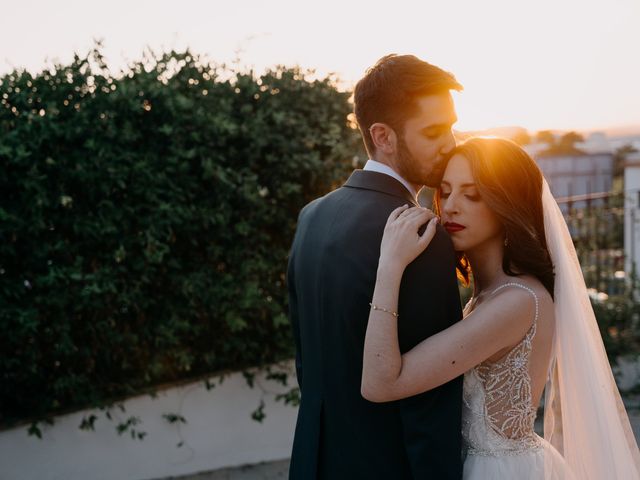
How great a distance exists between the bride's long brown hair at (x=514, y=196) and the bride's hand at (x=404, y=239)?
359mm

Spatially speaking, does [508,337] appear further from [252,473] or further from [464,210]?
[252,473]

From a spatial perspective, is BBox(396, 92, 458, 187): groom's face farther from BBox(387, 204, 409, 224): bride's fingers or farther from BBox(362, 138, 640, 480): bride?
BBox(387, 204, 409, 224): bride's fingers

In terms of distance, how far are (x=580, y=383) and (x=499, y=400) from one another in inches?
17.9

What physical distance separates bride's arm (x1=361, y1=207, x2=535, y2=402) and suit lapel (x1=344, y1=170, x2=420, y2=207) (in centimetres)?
22

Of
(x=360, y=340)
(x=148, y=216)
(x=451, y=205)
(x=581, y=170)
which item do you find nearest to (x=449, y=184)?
(x=451, y=205)

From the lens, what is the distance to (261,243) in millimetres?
5023

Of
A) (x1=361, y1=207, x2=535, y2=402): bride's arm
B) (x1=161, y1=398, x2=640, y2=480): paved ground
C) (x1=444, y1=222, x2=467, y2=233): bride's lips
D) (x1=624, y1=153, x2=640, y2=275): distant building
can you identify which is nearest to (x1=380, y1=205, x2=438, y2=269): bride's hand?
(x1=361, y1=207, x2=535, y2=402): bride's arm

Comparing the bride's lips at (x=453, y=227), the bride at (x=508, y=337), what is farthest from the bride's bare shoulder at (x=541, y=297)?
the bride's lips at (x=453, y=227)

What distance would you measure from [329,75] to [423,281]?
3486mm

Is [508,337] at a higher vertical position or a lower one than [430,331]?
lower

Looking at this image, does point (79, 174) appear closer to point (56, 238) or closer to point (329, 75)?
point (56, 238)

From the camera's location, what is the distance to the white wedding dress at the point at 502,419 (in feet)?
7.66

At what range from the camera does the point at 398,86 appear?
2.27m

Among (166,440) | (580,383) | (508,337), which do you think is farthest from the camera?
(166,440)
